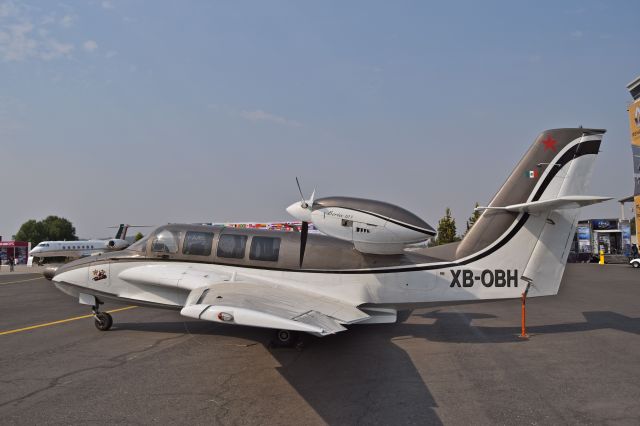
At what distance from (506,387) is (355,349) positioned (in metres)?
3.62

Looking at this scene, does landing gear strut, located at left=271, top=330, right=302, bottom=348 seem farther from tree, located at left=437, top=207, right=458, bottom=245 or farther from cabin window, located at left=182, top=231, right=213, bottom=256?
tree, located at left=437, top=207, right=458, bottom=245

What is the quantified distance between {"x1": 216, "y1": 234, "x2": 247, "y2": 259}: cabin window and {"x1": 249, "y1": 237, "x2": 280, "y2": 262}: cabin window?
0.87 ft

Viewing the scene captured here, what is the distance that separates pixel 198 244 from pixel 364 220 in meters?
4.91

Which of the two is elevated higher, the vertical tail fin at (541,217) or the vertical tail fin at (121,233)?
the vertical tail fin at (541,217)

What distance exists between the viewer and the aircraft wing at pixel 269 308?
7051 millimetres

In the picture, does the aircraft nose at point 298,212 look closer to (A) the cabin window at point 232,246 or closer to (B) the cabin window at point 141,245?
(A) the cabin window at point 232,246

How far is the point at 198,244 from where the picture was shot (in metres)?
11.6

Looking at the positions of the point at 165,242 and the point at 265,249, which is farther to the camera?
the point at 165,242

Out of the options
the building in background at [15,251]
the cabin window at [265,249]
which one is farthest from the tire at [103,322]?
the building in background at [15,251]

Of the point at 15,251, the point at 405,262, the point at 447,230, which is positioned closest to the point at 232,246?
the point at 405,262

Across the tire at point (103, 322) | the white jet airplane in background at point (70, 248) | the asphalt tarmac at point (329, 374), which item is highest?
the asphalt tarmac at point (329, 374)

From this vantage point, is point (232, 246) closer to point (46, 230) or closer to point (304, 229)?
point (304, 229)

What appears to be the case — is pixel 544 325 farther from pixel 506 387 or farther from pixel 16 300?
pixel 16 300

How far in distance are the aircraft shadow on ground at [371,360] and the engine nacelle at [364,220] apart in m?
2.52
